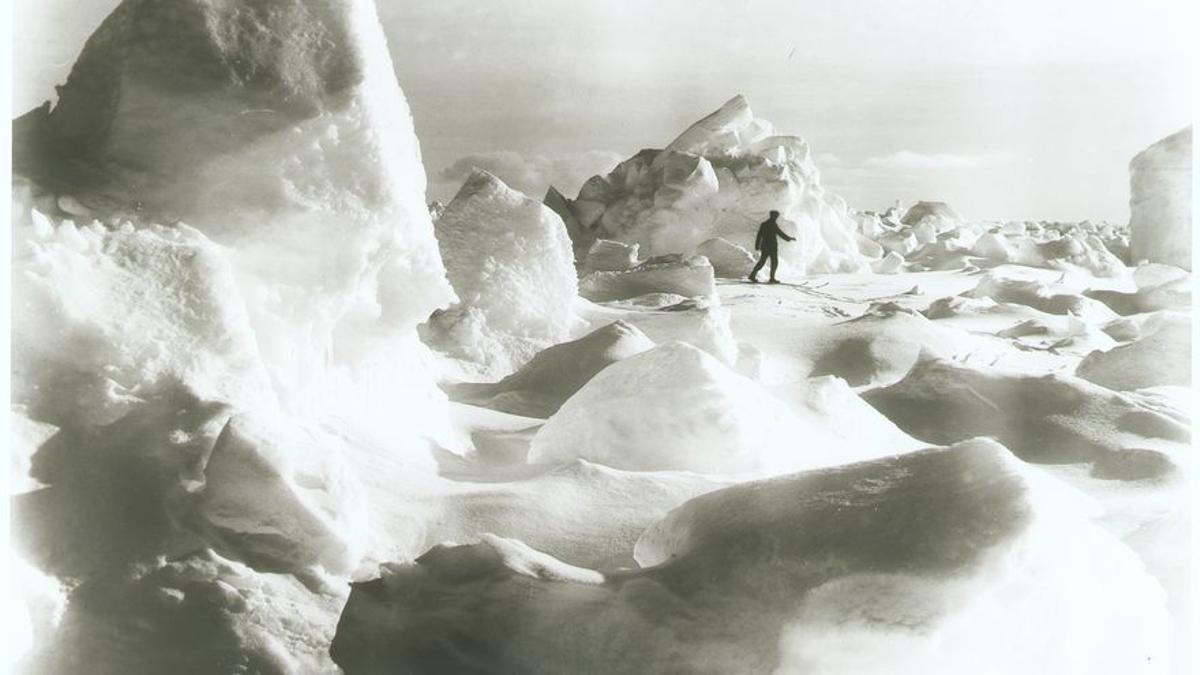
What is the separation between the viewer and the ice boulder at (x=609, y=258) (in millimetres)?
9086

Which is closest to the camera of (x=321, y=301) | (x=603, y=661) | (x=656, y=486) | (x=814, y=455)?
(x=603, y=661)

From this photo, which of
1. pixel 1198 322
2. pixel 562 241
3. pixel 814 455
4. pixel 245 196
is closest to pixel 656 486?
pixel 814 455

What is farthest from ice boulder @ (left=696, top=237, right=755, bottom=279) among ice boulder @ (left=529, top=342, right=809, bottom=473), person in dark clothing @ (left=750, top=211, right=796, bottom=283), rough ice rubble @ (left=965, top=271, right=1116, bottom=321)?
ice boulder @ (left=529, top=342, right=809, bottom=473)

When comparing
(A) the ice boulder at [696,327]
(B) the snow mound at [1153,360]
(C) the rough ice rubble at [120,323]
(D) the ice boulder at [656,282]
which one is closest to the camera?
(C) the rough ice rubble at [120,323]

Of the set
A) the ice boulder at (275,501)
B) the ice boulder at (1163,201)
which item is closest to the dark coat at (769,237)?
the ice boulder at (1163,201)

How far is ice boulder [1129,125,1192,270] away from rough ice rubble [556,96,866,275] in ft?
9.25

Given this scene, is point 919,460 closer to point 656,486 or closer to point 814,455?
point 656,486

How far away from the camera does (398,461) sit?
311 centimetres

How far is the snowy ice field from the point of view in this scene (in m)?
2.02

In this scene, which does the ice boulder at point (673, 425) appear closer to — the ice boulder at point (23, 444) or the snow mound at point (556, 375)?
the snow mound at point (556, 375)

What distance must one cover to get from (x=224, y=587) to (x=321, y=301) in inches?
39.7

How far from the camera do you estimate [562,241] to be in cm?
585

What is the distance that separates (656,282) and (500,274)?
2.11 m

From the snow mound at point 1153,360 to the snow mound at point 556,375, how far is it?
206 centimetres
